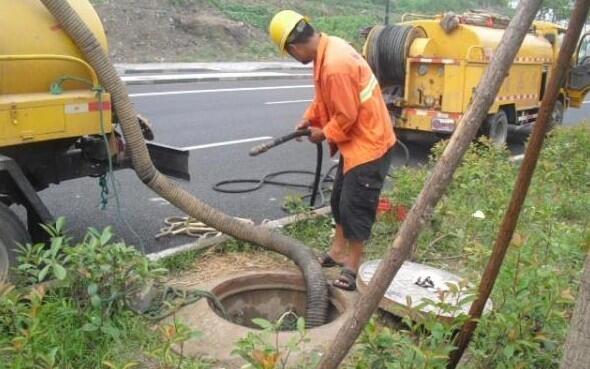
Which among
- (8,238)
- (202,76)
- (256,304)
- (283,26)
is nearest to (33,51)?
(8,238)

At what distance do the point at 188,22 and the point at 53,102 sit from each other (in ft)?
65.6

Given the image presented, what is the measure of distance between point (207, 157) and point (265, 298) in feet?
13.1

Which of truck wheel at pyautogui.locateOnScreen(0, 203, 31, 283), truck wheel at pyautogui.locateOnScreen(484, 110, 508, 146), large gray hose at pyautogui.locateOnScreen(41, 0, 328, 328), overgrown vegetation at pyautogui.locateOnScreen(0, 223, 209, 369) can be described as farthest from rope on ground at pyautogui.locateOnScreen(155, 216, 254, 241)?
truck wheel at pyautogui.locateOnScreen(484, 110, 508, 146)

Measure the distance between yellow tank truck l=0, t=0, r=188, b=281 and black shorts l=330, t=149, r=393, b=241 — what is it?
1499 millimetres

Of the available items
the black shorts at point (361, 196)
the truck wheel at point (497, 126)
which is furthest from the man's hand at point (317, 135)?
the truck wheel at point (497, 126)

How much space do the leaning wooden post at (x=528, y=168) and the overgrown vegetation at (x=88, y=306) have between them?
4.10 ft

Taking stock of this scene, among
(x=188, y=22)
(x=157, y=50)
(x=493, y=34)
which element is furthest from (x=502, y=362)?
(x=188, y=22)

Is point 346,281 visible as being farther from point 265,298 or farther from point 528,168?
point 528,168

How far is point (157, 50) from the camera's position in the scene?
2111 centimetres

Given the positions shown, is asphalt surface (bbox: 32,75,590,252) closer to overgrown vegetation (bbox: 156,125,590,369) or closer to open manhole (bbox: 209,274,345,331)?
open manhole (bbox: 209,274,345,331)

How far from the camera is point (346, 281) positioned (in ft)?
13.9

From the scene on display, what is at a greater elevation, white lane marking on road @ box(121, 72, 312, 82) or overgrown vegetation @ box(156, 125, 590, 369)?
overgrown vegetation @ box(156, 125, 590, 369)

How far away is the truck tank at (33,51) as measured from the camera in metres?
3.78

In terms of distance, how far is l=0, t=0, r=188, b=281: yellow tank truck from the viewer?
3.74 metres
